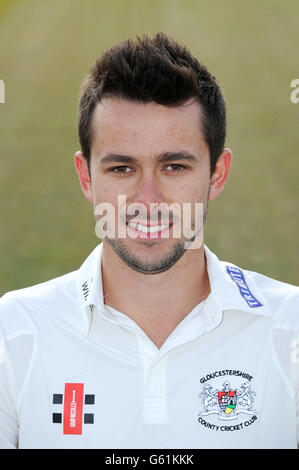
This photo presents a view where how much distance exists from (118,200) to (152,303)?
29 cm

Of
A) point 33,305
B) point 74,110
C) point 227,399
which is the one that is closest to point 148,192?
point 33,305

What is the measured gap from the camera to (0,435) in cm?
161

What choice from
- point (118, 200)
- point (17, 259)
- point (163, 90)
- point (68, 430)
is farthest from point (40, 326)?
point (17, 259)

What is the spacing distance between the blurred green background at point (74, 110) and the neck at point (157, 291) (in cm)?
302

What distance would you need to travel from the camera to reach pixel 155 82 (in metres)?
1.70

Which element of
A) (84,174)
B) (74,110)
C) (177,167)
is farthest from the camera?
(74,110)

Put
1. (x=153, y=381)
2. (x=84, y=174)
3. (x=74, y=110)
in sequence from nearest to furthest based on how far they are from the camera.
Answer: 1. (x=153, y=381)
2. (x=84, y=174)
3. (x=74, y=110)

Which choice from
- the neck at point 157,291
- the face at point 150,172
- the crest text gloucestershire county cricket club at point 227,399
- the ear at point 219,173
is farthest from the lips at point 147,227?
the crest text gloucestershire county cricket club at point 227,399

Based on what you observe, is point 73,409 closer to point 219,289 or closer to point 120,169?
point 219,289

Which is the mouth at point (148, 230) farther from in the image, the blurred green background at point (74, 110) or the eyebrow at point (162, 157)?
the blurred green background at point (74, 110)

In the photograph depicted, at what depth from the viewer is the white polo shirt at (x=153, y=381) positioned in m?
1.57

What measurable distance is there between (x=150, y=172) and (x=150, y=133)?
0.10 meters

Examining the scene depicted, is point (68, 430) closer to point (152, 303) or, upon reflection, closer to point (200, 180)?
point (152, 303)

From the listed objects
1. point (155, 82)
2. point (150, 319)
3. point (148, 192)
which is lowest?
point (150, 319)
